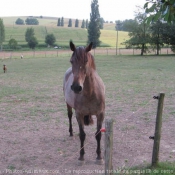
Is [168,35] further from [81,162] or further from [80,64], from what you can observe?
[80,64]

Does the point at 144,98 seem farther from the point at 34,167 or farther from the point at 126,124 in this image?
the point at 34,167

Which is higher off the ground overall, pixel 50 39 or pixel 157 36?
pixel 157 36

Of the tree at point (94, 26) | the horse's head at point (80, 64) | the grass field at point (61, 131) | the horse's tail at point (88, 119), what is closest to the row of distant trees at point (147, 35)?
the tree at point (94, 26)

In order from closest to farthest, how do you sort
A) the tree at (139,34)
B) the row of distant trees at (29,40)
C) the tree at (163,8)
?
the tree at (163,8)
the tree at (139,34)
the row of distant trees at (29,40)

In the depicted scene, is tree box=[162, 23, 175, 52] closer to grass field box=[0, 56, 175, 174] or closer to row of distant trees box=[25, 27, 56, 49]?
grass field box=[0, 56, 175, 174]

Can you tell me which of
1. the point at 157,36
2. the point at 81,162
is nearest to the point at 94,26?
→ the point at 157,36

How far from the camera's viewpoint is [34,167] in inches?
170

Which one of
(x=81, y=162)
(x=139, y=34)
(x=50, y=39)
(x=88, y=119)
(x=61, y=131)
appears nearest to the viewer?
(x=81, y=162)

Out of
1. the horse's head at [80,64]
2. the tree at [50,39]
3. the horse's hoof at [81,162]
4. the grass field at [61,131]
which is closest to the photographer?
the horse's head at [80,64]

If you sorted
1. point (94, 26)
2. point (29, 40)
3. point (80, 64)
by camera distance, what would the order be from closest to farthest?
point (80, 64) < point (94, 26) < point (29, 40)

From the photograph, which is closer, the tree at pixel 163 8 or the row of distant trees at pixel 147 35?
the tree at pixel 163 8

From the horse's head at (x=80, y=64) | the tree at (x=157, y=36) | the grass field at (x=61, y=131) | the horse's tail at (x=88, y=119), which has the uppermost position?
the tree at (x=157, y=36)

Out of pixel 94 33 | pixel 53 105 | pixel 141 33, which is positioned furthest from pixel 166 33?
pixel 53 105

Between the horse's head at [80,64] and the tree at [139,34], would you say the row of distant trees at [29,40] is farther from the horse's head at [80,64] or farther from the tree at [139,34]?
the horse's head at [80,64]
